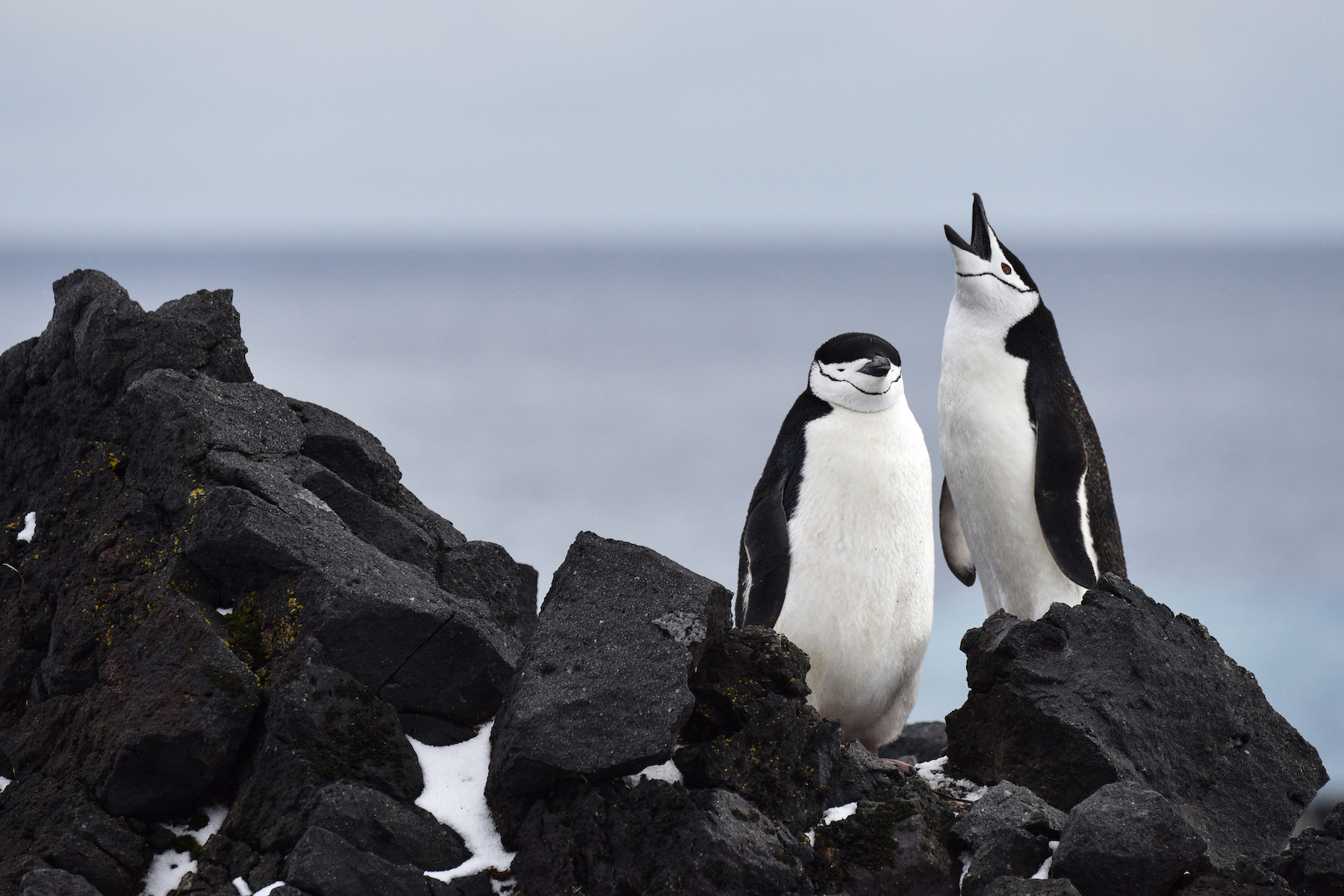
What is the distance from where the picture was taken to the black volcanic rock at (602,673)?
368 cm

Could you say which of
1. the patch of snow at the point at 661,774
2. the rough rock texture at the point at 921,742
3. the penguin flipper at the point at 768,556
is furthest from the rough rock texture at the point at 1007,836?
the rough rock texture at the point at 921,742

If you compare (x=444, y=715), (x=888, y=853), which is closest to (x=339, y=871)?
(x=444, y=715)

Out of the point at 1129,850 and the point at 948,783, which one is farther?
the point at 948,783

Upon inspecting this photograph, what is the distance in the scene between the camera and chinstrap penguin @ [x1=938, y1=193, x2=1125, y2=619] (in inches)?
240

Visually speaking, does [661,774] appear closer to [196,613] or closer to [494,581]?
[196,613]

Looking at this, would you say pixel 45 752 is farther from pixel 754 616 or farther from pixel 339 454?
pixel 754 616

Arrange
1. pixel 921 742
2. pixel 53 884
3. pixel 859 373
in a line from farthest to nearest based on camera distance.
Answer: pixel 921 742 < pixel 859 373 < pixel 53 884

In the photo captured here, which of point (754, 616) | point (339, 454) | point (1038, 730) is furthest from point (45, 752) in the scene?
point (1038, 730)

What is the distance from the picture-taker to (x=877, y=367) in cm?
531

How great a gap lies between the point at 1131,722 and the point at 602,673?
2.11 meters

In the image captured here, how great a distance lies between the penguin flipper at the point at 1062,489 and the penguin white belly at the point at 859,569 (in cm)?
91

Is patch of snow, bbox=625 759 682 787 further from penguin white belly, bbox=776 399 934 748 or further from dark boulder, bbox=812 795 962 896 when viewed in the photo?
penguin white belly, bbox=776 399 934 748

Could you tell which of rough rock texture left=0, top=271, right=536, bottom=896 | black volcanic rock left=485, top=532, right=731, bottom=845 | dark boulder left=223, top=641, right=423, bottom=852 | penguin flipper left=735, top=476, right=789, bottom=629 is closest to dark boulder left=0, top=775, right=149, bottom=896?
rough rock texture left=0, top=271, right=536, bottom=896

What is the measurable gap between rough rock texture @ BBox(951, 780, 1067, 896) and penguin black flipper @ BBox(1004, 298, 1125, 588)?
2.36m
